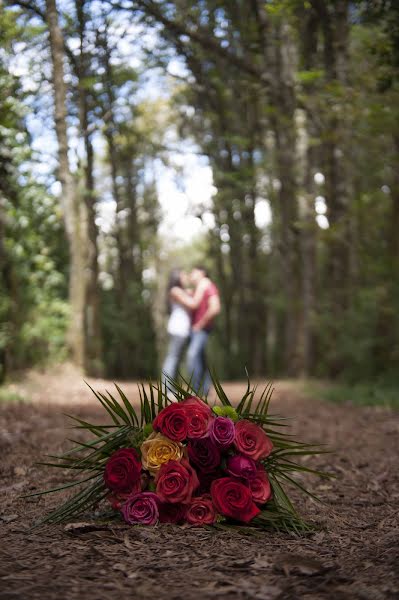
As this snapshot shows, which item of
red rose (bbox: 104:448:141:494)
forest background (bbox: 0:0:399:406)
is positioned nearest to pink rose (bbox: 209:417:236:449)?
red rose (bbox: 104:448:141:494)

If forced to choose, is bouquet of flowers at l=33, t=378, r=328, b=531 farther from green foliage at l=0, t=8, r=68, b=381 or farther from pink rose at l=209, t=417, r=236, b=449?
green foliage at l=0, t=8, r=68, b=381

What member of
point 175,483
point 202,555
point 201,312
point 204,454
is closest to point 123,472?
point 175,483

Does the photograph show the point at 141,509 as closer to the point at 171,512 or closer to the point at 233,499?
the point at 171,512

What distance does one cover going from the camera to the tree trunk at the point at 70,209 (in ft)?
40.8

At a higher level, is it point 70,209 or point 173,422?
point 70,209

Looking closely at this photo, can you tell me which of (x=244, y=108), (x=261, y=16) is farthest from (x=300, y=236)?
(x=244, y=108)

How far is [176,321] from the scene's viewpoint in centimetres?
929

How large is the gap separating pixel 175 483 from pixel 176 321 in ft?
19.9

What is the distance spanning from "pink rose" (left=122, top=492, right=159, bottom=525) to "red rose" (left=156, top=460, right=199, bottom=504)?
5cm

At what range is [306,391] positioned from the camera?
12.2m

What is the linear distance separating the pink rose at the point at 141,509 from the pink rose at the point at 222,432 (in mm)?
397

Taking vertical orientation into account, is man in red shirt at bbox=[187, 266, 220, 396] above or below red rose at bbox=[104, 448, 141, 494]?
above

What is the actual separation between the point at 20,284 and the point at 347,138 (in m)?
6.24

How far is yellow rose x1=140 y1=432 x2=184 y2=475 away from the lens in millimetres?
3320
